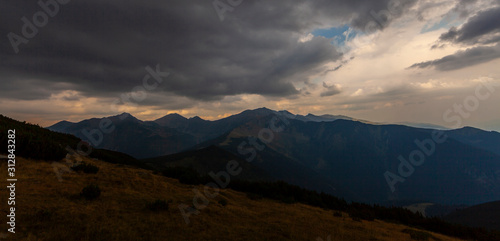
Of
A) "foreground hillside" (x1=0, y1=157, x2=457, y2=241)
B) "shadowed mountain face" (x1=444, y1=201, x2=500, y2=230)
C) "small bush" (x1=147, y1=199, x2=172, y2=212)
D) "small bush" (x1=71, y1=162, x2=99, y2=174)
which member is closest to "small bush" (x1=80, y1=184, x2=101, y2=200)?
"foreground hillside" (x1=0, y1=157, x2=457, y2=241)

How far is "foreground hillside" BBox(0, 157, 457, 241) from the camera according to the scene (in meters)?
7.73

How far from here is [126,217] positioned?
30.5 ft

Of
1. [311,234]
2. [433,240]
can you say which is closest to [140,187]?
[311,234]

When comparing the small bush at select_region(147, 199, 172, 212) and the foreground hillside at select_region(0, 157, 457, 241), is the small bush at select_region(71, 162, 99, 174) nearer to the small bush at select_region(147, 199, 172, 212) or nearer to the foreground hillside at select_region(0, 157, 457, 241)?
the foreground hillside at select_region(0, 157, 457, 241)

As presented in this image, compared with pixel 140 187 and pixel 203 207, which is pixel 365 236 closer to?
pixel 203 207

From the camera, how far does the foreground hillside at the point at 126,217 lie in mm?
7727

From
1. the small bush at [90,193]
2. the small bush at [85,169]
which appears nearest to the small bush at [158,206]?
the small bush at [90,193]

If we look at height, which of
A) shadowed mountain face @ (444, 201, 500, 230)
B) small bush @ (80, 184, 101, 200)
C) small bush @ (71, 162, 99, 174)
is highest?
small bush @ (71, 162, 99, 174)

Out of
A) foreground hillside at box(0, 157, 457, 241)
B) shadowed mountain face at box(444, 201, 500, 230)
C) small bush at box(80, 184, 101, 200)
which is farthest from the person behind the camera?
shadowed mountain face at box(444, 201, 500, 230)

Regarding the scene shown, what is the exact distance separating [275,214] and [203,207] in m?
5.08

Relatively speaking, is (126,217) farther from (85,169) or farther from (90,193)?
(85,169)

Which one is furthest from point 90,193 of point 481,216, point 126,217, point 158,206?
point 481,216

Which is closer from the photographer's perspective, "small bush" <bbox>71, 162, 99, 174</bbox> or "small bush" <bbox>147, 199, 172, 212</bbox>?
"small bush" <bbox>147, 199, 172, 212</bbox>

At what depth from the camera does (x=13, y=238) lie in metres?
6.57
